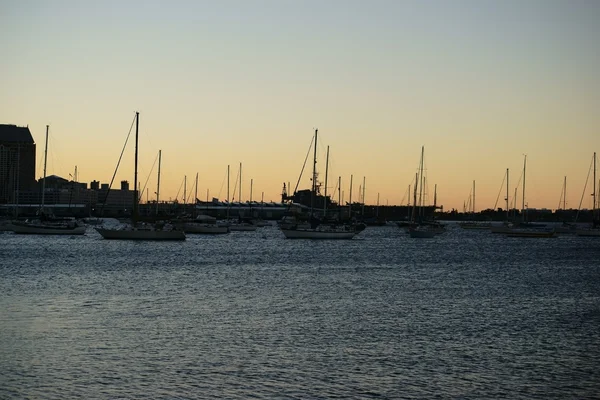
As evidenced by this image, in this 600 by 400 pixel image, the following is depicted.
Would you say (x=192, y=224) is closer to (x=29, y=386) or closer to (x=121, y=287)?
(x=121, y=287)

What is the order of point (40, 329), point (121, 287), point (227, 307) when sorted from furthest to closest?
point (121, 287), point (227, 307), point (40, 329)

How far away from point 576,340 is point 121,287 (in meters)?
25.7

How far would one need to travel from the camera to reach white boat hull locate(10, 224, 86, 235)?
11606 cm

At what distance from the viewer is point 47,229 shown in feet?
380

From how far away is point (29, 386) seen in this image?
2139cm

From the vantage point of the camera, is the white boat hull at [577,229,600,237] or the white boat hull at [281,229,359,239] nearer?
the white boat hull at [281,229,359,239]

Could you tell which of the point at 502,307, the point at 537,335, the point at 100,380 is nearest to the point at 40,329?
the point at 100,380

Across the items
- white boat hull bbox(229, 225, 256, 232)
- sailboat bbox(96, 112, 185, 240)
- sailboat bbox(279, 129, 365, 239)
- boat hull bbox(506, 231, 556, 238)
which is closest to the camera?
sailboat bbox(96, 112, 185, 240)

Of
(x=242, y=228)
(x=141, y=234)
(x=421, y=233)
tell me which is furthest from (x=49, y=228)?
(x=421, y=233)

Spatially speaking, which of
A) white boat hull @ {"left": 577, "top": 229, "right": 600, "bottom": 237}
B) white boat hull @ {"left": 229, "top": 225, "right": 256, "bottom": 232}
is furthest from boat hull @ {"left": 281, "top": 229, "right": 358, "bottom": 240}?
white boat hull @ {"left": 577, "top": 229, "right": 600, "bottom": 237}

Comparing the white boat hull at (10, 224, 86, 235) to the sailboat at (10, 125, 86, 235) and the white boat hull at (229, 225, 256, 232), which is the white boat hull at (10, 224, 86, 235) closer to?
the sailboat at (10, 125, 86, 235)

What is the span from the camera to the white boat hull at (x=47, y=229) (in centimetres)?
11606

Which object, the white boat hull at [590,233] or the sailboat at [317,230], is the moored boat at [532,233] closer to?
the white boat hull at [590,233]

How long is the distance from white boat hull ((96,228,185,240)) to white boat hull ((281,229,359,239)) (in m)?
19.3
